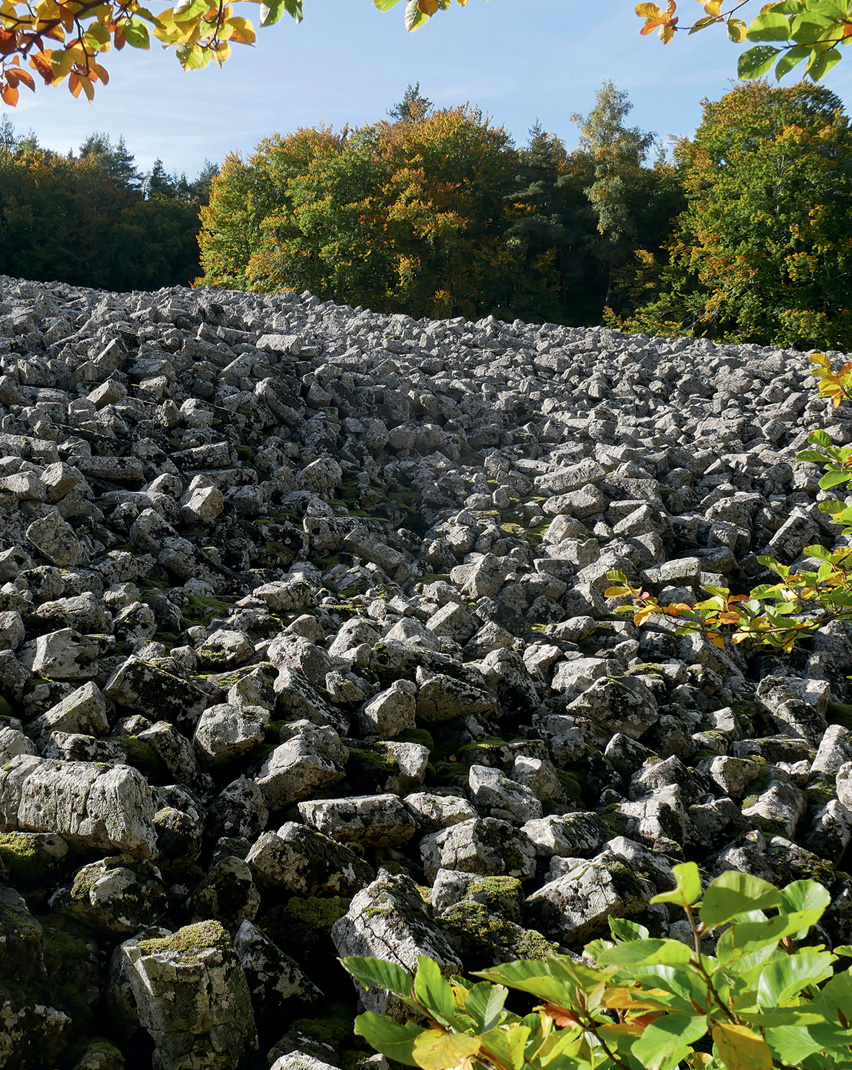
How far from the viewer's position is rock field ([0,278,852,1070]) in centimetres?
233

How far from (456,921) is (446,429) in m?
6.61

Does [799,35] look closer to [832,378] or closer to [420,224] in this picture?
[832,378]

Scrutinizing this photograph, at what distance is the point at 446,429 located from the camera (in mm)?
8656

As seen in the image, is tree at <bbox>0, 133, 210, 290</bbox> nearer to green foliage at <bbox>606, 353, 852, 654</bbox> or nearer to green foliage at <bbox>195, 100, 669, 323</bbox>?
green foliage at <bbox>195, 100, 669, 323</bbox>

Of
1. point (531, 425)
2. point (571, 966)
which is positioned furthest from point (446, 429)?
point (571, 966)

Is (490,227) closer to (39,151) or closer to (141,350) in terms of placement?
(39,151)

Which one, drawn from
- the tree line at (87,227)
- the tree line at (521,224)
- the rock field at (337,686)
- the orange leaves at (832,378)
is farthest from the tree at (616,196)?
the orange leaves at (832,378)

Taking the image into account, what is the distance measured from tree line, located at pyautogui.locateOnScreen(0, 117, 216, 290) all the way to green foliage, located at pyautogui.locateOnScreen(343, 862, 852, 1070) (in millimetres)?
30950

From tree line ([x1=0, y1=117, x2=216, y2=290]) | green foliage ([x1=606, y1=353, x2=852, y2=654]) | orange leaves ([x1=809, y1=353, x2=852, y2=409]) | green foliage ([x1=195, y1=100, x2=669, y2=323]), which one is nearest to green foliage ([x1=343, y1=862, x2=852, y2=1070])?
green foliage ([x1=606, y1=353, x2=852, y2=654])

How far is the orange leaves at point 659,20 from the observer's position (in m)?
2.16

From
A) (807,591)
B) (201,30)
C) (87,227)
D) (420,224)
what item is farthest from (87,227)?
(807,591)

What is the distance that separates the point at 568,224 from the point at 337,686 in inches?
1132

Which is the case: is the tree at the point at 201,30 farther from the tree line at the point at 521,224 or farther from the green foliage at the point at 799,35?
the tree line at the point at 521,224

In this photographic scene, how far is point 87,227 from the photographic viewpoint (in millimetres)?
31547
